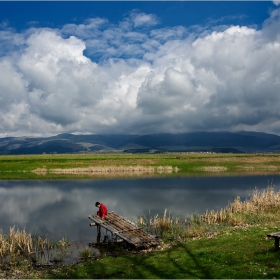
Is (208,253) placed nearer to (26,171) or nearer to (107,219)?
(107,219)

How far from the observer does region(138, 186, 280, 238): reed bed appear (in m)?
28.7

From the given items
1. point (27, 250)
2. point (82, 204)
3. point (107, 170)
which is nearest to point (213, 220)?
point (27, 250)

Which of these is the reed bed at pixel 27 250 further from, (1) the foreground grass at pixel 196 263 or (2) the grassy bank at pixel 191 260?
(1) the foreground grass at pixel 196 263

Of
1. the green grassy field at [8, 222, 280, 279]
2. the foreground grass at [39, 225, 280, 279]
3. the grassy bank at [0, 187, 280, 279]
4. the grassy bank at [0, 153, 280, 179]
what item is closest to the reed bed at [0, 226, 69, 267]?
the grassy bank at [0, 187, 280, 279]

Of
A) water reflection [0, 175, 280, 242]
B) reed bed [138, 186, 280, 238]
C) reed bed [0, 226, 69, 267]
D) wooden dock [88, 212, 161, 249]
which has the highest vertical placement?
wooden dock [88, 212, 161, 249]

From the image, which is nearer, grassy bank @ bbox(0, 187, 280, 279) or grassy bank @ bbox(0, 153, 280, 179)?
grassy bank @ bbox(0, 187, 280, 279)

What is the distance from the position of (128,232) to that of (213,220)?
38.3ft

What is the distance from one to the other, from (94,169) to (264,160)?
73459 millimetres

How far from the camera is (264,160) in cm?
12900

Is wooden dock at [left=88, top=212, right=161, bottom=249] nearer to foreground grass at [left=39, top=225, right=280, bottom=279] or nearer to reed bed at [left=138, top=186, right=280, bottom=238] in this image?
foreground grass at [left=39, top=225, right=280, bottom=279]

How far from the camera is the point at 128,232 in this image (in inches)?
1023

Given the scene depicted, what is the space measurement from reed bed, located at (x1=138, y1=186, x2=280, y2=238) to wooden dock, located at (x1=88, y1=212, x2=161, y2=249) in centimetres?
347

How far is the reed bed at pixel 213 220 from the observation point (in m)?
28.7

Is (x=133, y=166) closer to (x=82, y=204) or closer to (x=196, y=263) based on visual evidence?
(x=82, y=204)
